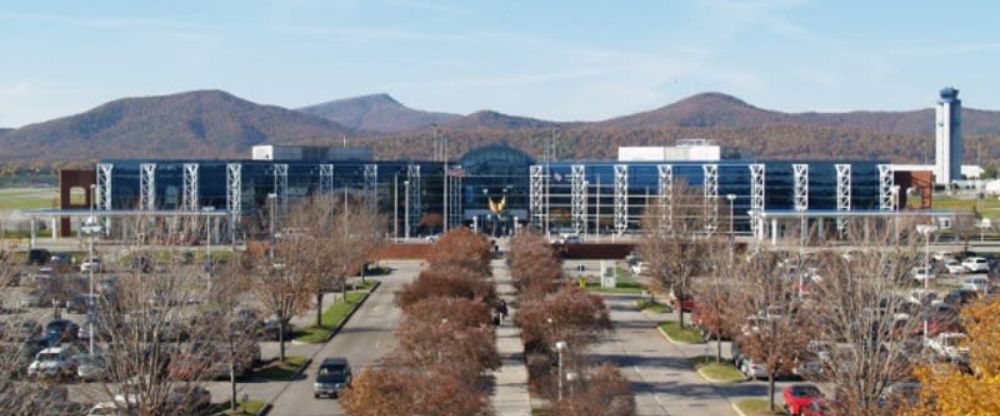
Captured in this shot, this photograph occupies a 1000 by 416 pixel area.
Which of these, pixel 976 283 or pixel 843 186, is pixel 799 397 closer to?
pixel 976 283

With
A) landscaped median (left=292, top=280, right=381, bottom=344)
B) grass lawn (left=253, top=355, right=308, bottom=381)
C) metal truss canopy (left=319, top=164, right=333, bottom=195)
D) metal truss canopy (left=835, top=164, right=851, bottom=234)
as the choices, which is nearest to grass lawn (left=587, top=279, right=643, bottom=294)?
landscaped median (left=292, top=280, right=381, bottom=344)

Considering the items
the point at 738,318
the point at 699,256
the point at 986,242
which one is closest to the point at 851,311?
the point at 738,318

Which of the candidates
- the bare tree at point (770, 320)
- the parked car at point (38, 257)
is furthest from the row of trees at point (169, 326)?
the parked car at point (38, 257)

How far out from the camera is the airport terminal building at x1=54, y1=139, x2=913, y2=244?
3312 inches

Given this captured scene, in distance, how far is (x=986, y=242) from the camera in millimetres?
80250

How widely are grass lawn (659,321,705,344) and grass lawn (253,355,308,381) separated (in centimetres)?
1158

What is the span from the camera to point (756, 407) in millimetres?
28484

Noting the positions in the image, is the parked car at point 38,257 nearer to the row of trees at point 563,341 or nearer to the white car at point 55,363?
the row of trees at point 563,341

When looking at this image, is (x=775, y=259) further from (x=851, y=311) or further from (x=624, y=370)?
(x=851, y=311)

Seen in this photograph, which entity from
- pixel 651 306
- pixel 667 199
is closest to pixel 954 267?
pixel 667 199

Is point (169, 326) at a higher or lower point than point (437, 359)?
higher

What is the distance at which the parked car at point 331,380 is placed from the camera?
30.0m

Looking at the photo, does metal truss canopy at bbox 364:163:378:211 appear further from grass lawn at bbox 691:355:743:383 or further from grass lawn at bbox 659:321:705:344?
grass lawn at bbox 691:355:743:383

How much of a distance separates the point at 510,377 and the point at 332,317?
1487 centimetres
